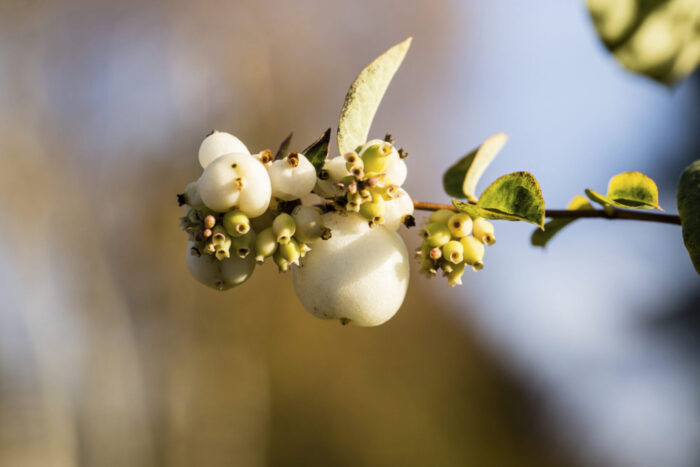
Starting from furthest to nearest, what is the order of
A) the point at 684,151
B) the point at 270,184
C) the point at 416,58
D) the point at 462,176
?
the point at 416,58 → the point at 684,151 → the point at 462,176 → the point at 270,184

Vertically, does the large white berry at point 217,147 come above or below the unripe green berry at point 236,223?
above

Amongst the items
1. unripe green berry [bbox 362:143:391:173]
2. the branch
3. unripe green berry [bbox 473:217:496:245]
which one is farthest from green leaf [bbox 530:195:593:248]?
unripe green berry [bbox 362:143:391:173]

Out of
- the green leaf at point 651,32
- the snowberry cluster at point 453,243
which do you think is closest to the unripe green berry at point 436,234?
the snowberry cluster at point 453,243

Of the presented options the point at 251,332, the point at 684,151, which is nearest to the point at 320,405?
the point at 251,332

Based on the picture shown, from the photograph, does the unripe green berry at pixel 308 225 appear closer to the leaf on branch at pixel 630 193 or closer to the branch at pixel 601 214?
the branch at pixel 601 214

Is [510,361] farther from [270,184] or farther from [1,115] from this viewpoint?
[1,115]

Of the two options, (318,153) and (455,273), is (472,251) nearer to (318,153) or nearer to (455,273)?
(455,273)

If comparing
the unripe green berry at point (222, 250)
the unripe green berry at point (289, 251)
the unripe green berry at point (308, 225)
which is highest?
the unripe green berry at point (308, 225)
